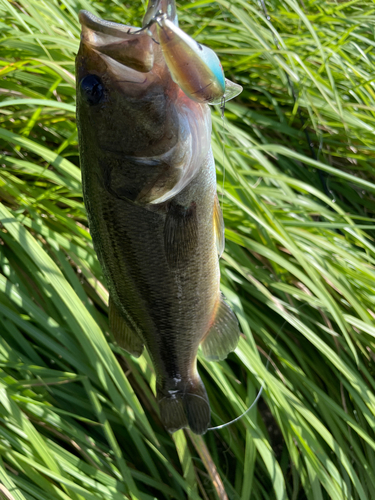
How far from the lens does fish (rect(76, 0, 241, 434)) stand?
0.70 m

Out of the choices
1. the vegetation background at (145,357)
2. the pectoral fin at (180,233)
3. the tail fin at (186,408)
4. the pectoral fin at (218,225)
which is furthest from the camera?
the vegetation background at (145,357)

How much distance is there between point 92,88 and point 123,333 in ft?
1.63

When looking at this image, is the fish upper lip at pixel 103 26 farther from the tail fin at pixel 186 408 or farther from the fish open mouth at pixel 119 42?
the tail fin at pixel 186 408

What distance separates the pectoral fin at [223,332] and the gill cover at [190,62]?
0.59 metres

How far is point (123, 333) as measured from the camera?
103 cm

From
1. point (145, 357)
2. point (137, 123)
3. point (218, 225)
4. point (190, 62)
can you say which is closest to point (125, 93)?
point (137, 123)

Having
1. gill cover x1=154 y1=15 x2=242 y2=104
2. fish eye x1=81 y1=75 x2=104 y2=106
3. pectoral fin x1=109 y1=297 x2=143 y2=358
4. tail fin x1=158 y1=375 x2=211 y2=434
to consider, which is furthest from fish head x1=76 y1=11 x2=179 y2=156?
tail fin x1=158 y1=375 x2=211 y2=434

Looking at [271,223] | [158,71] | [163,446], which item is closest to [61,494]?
[163,446]

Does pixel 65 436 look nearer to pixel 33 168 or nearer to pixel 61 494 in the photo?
pixel 61 494

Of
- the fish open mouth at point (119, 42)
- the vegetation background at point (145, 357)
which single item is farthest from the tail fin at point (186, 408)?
the fish open mouth at point (119, 42)

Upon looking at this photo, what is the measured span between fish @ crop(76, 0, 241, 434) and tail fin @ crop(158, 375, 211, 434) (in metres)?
0.10

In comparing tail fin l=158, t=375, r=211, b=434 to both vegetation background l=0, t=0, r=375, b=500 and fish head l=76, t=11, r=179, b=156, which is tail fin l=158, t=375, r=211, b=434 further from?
fish head l=76, t=11, r=179, b=156

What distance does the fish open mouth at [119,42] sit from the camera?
2.31ft

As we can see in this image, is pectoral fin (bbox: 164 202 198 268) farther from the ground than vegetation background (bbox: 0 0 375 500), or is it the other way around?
pectoral fin (bbox: 164 202 198 268)
